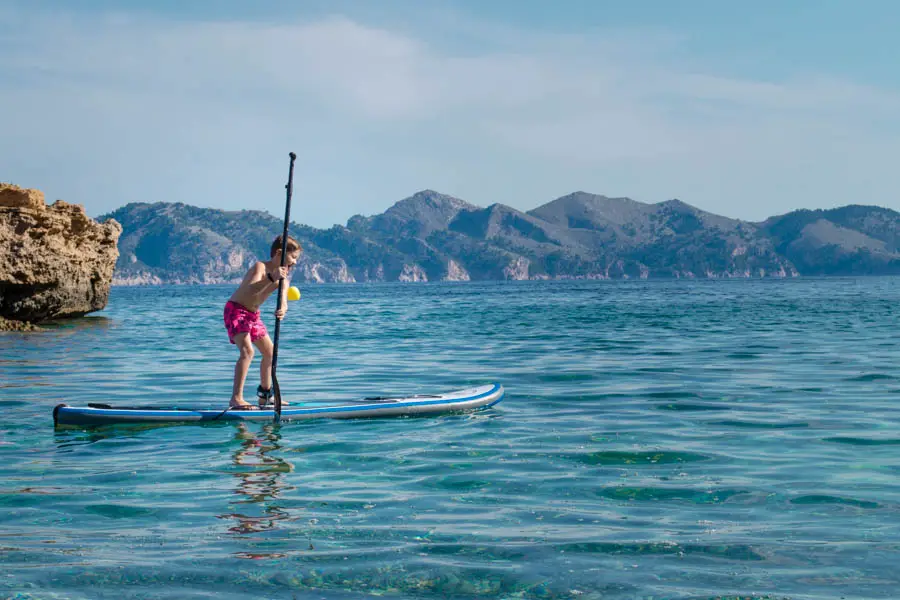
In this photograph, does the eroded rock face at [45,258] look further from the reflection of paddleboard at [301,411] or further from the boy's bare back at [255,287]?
the boy's bare back at [255,287]

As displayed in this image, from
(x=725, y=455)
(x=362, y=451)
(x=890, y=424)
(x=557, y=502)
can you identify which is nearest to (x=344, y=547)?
(x=557, y=502)

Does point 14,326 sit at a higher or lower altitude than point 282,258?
lower

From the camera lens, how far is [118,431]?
1162cm

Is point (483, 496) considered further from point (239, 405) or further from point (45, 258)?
point (45, 258)

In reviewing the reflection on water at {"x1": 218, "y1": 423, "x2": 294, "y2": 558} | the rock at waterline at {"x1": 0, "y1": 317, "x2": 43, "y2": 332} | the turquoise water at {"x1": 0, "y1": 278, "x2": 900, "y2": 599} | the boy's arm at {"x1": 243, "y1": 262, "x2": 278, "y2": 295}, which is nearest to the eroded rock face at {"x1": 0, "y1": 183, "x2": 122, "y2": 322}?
the rock at waterline at {"x1": 0, "y1": 317, "x2": 43, "y2": 332}

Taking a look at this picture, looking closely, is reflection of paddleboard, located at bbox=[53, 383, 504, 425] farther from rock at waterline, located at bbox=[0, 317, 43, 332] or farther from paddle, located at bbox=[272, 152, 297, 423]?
rock at waterline, located at bbox=[0, 317, 43, 332]

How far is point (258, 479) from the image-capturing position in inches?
342

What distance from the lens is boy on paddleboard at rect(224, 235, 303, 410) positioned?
11.9 m

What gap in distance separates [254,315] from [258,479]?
406cm

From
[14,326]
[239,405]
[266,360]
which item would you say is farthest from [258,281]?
[14,326]

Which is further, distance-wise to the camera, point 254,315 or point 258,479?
point 254,315

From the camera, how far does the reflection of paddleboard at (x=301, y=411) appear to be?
11.7m

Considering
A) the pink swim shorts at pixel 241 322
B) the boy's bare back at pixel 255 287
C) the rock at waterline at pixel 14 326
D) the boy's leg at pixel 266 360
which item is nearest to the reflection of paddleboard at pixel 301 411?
the boy's leg at pixel 266 360

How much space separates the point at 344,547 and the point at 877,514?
402 centimetres
